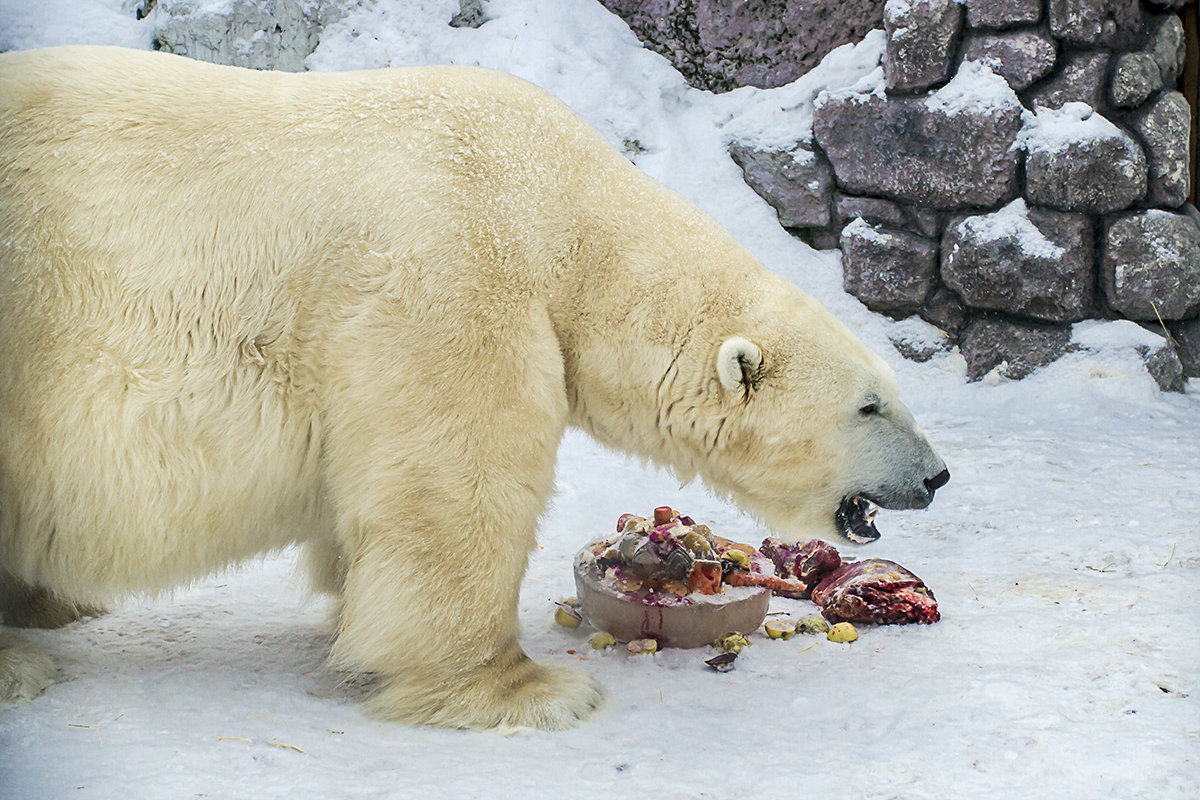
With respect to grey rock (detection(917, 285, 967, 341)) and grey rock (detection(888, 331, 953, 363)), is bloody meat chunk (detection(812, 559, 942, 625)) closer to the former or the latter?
grey rock (detection(888, 331, 953, 363))

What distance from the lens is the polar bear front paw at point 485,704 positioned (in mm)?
2555

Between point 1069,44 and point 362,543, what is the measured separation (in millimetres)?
4619

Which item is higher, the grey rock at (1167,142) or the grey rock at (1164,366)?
the grey rock at (1167,142)

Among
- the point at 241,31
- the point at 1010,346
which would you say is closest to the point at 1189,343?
the point at 1010,346

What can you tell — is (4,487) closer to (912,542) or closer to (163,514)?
(163,514)

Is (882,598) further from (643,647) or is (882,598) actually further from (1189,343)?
(1189,343)

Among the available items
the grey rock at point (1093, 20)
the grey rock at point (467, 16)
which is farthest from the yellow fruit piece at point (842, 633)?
the grey rock at point (467, 16)

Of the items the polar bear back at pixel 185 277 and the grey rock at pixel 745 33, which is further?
the grey rock at pixel 745 33

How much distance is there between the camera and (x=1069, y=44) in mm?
5457

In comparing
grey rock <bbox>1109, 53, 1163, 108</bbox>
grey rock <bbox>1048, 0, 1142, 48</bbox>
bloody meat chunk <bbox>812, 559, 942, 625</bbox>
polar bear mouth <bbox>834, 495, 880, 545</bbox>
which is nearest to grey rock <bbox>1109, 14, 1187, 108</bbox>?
grey rock <bbox>1109, 53, 1163, 108</bbox>

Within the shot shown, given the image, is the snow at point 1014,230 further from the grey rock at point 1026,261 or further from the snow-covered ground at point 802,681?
the snow-covered ground at point 802,681

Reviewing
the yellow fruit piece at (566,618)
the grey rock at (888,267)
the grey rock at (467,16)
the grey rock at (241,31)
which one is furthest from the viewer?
the grey rock at (467,16)

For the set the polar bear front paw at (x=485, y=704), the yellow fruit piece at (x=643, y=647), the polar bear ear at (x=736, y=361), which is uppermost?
the polar bear ear at (x=736, y=361)

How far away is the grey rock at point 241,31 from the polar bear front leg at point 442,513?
414 centimetres
